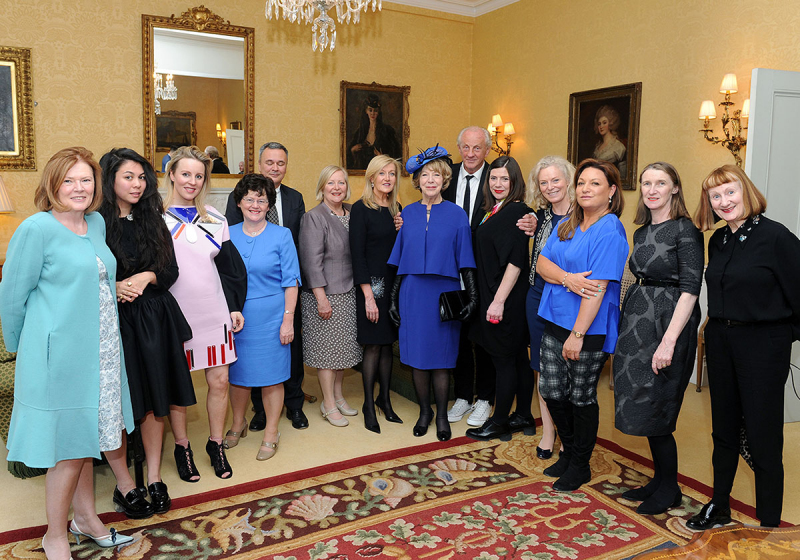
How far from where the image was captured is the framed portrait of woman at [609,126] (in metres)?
5.87

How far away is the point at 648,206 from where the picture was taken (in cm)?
286

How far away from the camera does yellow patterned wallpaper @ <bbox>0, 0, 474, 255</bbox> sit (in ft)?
19.1

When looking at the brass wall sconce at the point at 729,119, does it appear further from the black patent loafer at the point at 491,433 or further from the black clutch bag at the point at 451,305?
the black patent loafer at the point at 491,433

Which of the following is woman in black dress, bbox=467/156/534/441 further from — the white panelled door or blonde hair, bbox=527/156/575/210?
the white panelled door

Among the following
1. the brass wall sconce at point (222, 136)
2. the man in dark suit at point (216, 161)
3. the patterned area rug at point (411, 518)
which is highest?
the brass wall sconce at point (222, 136)

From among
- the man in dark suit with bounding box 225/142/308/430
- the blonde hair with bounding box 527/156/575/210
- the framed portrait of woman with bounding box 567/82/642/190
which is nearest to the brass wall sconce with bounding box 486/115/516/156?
the framed portrait of woman with bounding box 567/82/642/190

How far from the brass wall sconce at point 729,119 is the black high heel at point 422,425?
10.0 ft

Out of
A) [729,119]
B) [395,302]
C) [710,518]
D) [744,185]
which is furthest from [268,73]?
[710,518]

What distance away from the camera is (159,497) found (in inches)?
119

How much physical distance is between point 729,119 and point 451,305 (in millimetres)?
2910

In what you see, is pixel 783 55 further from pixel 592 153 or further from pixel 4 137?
pixel 4 137

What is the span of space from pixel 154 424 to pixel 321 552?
103cm

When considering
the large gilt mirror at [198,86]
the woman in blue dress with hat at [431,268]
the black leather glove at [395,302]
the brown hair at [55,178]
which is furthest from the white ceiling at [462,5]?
the brown hair at [55,178]

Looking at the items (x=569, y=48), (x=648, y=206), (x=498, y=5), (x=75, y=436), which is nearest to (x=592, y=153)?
(x=569, y=48)
